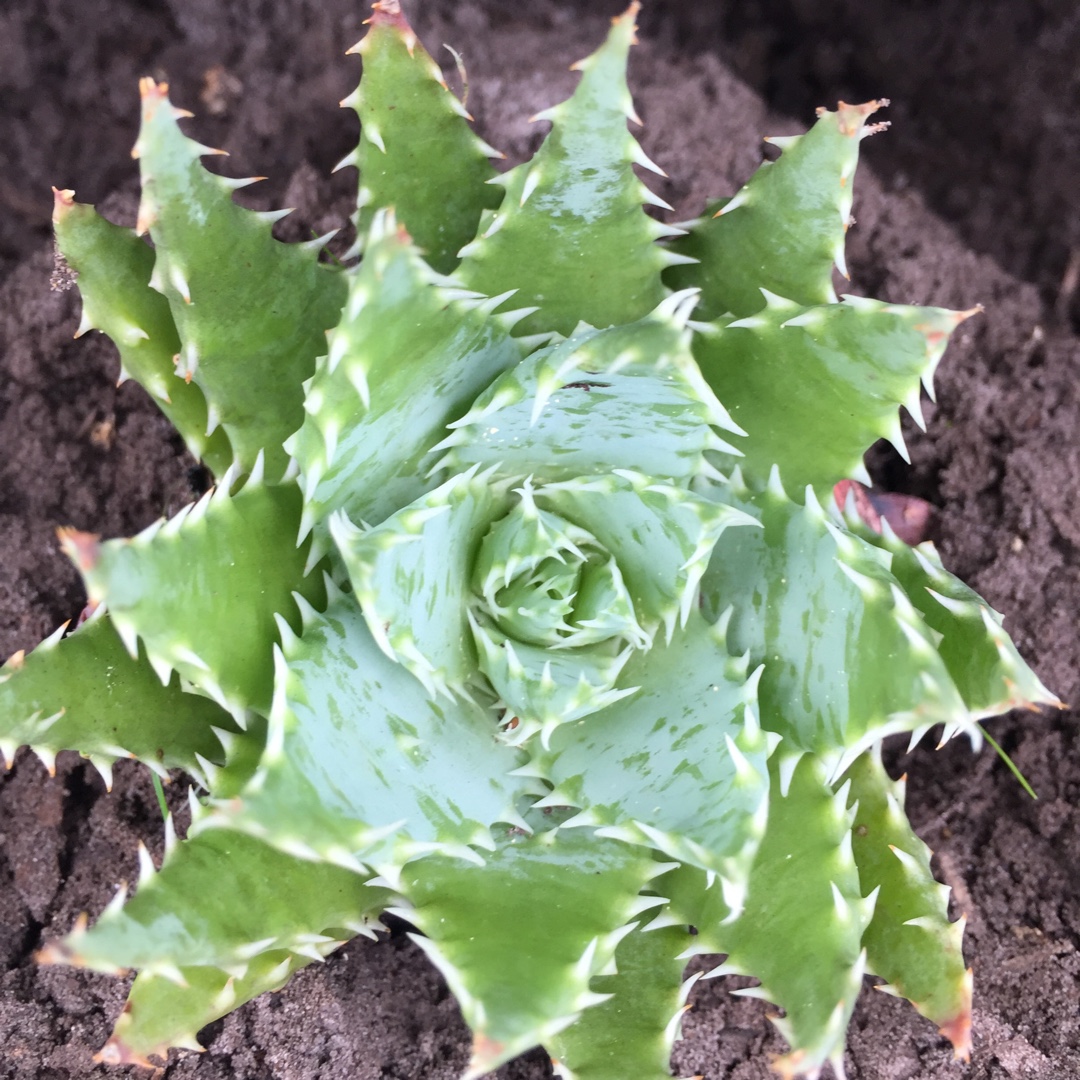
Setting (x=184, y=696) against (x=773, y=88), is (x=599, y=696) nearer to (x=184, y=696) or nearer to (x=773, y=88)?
(x=184, y=696)

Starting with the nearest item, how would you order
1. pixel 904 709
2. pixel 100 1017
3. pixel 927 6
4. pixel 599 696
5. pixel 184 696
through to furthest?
pixel 904 709, pixel 599 696, pixel 184 696, pixel 100 1017, pixel 927 6

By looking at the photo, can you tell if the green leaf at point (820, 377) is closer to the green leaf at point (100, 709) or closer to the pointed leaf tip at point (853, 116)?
the pointed leaf tip at point (853, 116)

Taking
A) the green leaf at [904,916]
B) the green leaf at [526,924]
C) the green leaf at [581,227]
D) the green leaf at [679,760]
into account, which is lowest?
the green leaf at [904,916]

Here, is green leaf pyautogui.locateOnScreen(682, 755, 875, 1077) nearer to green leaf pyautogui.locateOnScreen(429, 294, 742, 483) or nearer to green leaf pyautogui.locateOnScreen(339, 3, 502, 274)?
green leaf pyautogui.locateOnScreen(429, 294, 742, 483)

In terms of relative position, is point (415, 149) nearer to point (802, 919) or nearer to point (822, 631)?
point (822, 631)

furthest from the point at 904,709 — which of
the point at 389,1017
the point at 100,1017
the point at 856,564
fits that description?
the point at 100,1017

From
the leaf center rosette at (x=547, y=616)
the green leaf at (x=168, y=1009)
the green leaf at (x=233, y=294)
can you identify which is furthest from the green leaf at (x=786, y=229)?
the green leaf at (x=168, y=1009)

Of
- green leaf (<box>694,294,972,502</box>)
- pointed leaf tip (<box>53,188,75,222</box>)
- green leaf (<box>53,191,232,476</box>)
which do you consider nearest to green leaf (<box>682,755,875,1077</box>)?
green leaf (<box>694,294,972,502</box>)
